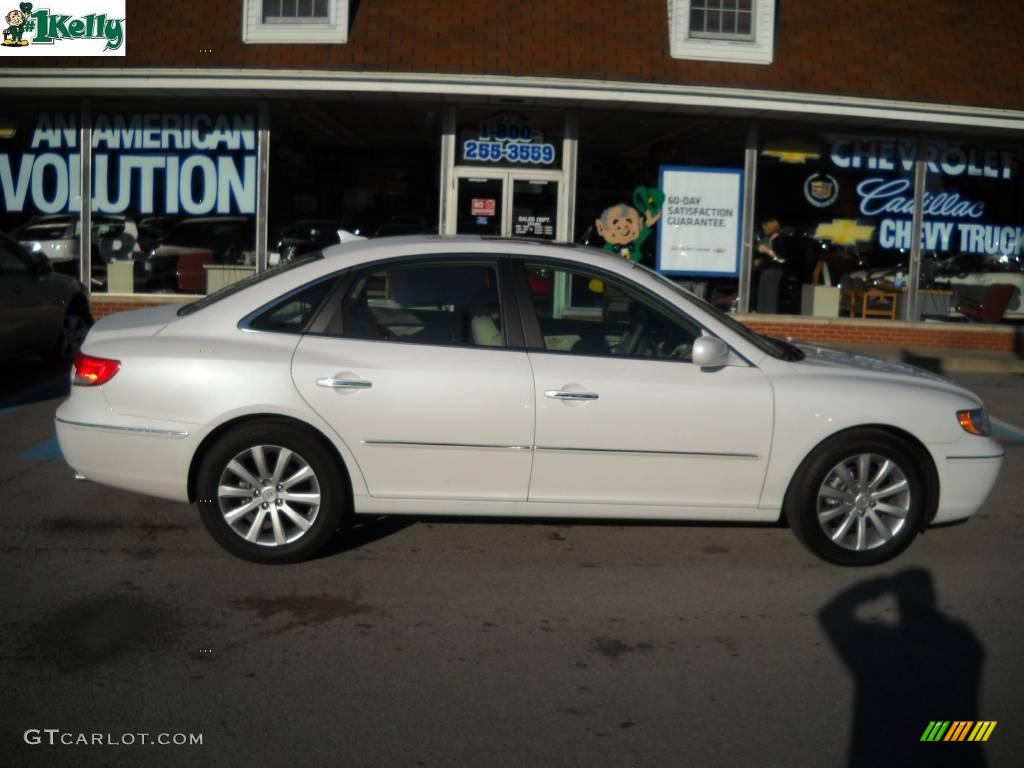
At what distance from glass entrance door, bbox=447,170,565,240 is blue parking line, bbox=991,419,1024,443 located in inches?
263

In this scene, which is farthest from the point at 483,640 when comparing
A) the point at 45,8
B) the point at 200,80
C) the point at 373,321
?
the point at 45,8

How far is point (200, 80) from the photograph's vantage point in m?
14.4

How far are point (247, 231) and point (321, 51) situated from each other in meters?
2.60

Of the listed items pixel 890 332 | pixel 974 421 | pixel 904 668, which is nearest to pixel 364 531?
pixel 904 668

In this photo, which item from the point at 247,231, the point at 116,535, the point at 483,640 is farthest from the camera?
the point at 247,231

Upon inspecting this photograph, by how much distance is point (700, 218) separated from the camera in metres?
16.1

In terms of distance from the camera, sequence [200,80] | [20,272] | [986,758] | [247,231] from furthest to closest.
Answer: [247,231], [200,80], [20,272], [986,758]

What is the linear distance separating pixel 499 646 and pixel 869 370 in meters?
2.68

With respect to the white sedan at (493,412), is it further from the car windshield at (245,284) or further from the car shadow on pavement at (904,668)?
the car shadow on pavement at (904,668)

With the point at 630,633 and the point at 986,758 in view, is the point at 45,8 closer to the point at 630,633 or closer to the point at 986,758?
the point at 630,633

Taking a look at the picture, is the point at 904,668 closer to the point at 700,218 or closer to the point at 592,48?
the point at 592,48

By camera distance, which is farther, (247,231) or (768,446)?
(247,231)

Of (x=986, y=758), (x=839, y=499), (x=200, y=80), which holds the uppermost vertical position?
(x=200, y=80)

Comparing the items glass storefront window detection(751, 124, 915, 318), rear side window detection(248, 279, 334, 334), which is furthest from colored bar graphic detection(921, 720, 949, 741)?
glass storefront window detection(751, 124, 915, 318)
